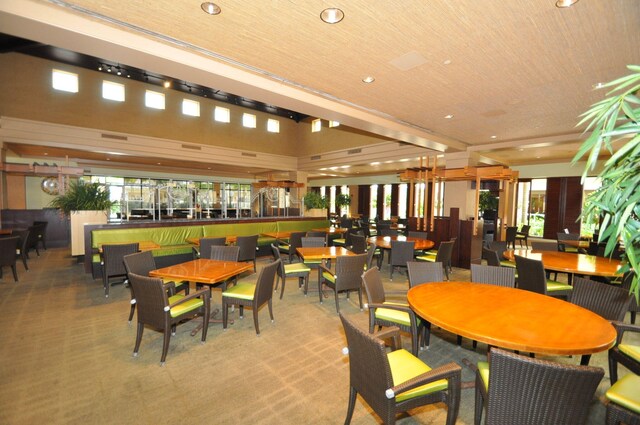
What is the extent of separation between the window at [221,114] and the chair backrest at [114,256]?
8562 mm

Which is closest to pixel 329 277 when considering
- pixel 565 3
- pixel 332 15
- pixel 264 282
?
pixel 264 282

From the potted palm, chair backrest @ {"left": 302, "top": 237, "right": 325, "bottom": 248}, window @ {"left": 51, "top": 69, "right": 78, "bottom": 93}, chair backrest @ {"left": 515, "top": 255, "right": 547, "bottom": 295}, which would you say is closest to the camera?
chair backrest @ {"left": 515, "top": 255, "right": 547, "bottom": 295}

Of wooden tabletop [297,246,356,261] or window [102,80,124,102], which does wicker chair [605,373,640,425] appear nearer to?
wooden tabletop [297,246,356,261]

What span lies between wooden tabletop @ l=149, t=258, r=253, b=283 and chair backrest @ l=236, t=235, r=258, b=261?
2.03 meters

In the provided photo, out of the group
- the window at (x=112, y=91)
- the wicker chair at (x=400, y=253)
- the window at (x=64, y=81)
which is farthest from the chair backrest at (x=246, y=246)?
the window at (x=64, y=81)

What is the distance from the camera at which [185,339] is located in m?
3.42

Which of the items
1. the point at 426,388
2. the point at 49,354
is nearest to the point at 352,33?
the point at 426,388

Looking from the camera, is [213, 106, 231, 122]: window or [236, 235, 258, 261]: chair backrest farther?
[213, 106, 231, 122]: window

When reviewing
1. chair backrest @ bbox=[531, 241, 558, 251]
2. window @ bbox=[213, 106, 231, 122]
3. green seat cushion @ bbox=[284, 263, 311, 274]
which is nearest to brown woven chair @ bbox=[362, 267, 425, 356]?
green seat cushion @ bbox=[284, 263, 311, 274]

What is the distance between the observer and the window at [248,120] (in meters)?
12.9

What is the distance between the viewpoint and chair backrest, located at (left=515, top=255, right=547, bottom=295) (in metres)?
3.51

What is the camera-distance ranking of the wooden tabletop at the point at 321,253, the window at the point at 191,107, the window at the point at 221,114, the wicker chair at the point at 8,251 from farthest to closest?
the window at the point at 221,114, the window at the point at 191,107, the wicker chair at the point at 8,251, the wooden tabletop at the point at 321,253

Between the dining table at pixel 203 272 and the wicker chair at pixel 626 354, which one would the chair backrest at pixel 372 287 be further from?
the wicker chair at pixel 626 354

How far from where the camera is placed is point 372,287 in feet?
9.09
